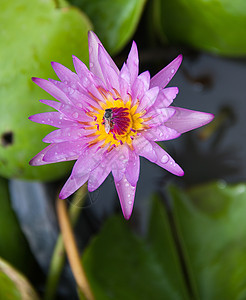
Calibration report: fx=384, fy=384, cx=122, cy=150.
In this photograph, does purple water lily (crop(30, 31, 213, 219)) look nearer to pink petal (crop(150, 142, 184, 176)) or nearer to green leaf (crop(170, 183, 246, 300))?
pink petal (crop(150, 142, 184, 176))

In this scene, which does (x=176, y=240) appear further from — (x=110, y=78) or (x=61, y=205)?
(x=110, y=78)

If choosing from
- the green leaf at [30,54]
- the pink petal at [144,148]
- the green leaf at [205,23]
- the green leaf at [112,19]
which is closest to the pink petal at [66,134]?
the pink petal at [144,148]

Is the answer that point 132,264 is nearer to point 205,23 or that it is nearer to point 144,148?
point 144,148

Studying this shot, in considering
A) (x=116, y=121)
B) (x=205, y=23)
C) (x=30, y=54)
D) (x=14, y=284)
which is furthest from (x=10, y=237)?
(x=205, y=23)

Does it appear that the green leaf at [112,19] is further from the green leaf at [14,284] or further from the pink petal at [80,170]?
the green leaf at [14,284]

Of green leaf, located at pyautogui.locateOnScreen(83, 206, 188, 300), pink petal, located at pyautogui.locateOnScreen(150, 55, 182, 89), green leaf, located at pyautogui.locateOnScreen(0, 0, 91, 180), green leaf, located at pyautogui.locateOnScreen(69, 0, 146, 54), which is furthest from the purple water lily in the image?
green leaf, located at pyautogui.locateOnScreen(83, 206, 188, 300)

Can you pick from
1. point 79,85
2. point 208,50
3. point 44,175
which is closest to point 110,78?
point 79,85
